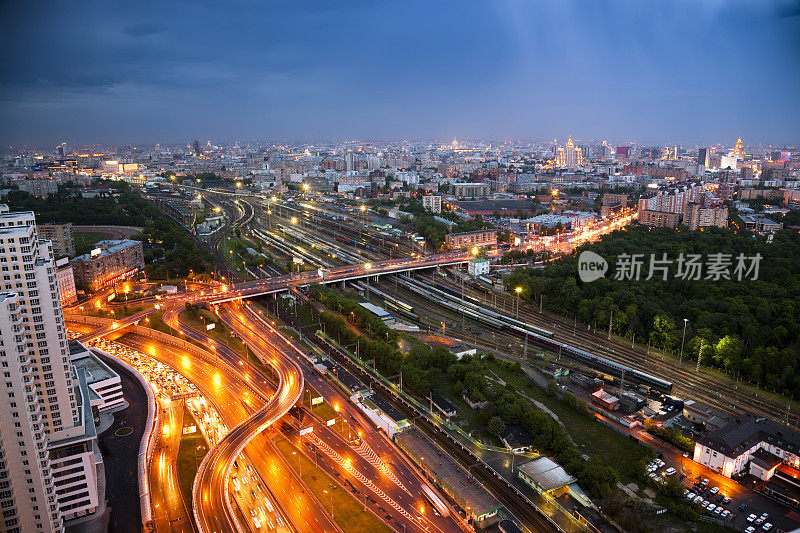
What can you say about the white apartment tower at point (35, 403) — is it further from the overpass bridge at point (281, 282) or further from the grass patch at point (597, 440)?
the grass patch at point (597, 440)

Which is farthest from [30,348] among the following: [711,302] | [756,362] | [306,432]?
[711,302]

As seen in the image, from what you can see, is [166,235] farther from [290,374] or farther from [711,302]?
[711,302]

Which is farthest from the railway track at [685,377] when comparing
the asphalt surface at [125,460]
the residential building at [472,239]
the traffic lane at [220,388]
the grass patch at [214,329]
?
the asphalt surface at [125,460]

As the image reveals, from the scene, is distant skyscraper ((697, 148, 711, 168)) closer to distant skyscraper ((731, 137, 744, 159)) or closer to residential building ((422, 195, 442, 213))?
distant skyscraper ((731, 137, 744, 159))

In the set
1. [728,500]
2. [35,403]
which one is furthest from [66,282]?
[728,500]

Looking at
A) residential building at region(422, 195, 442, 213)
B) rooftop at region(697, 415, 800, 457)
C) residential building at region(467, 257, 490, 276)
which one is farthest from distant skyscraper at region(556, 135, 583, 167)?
rooftop at region(697, 415, 800, 457)
